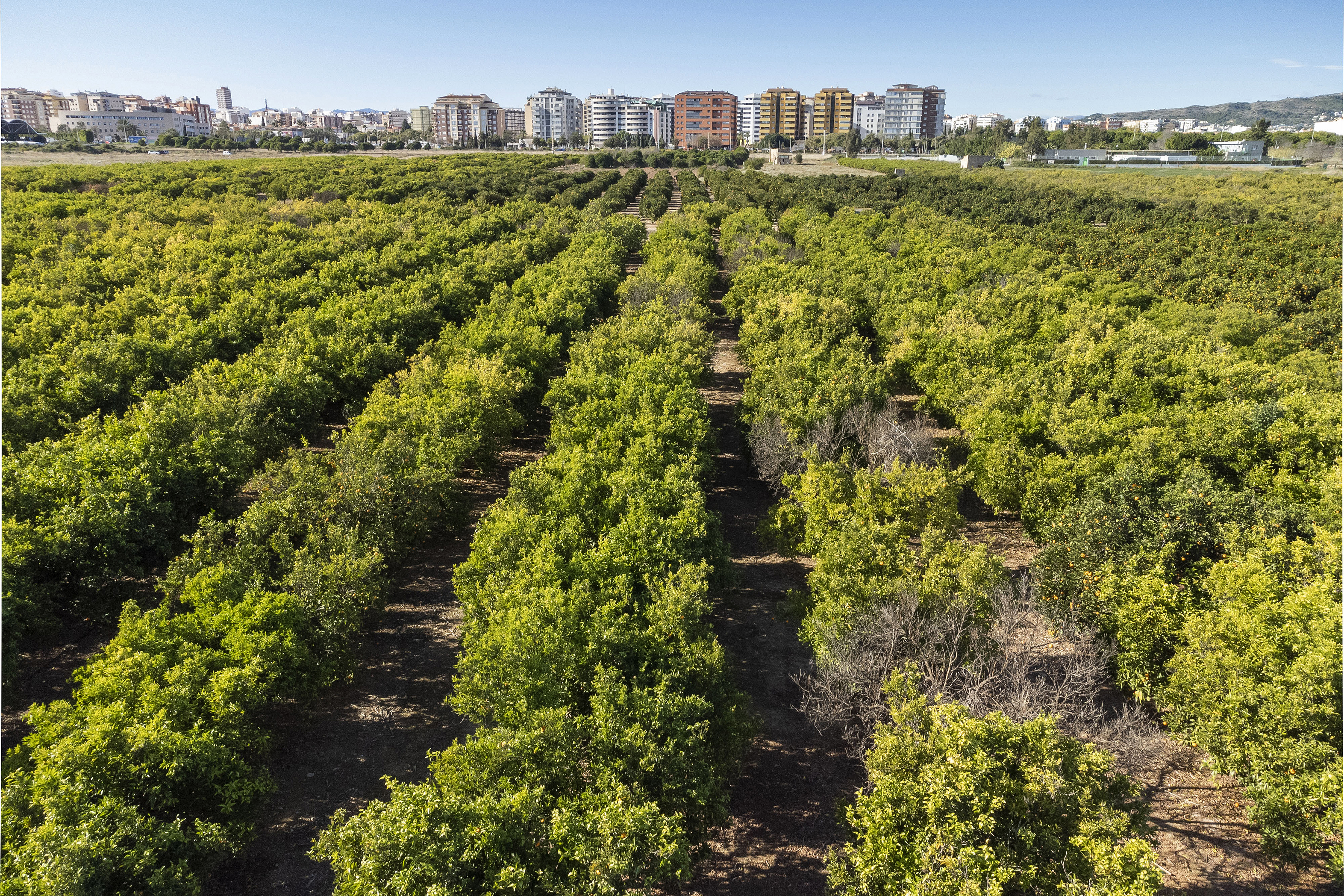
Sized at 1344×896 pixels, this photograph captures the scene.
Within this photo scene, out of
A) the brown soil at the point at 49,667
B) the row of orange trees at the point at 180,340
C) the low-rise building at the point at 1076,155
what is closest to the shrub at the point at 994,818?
the brown soil at the point at 49,667

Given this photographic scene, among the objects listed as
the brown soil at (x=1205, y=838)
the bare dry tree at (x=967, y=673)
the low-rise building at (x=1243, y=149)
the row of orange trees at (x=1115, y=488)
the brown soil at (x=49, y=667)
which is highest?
the low-rise building at (x=1243, y=149)

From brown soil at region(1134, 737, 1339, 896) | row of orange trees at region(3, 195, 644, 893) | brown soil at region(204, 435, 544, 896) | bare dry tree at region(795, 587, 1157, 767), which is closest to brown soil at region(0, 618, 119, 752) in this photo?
row of orange trees at region(3, 195, 644, 893)

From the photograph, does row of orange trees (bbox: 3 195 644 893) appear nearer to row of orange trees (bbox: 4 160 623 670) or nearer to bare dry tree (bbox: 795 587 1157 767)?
row of orange trees (bbox: 4 160 623 670)

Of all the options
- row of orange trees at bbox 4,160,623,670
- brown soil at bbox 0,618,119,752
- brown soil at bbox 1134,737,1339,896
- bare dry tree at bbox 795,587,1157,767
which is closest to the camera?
brown soil at bbox 1134,737,1339,896

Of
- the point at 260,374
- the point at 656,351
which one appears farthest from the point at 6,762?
the point at 656,351

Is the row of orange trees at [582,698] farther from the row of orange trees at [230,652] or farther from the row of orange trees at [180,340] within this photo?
the row of orange trees at [180,340]

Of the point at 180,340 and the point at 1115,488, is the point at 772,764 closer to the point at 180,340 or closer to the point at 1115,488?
the point at 1115,488

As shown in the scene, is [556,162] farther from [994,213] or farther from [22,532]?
[22,532]
